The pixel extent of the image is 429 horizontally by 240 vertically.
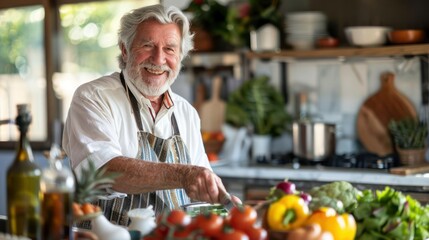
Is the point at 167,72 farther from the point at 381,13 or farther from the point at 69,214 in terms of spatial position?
the point at 381,13

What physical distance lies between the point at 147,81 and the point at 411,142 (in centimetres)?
213

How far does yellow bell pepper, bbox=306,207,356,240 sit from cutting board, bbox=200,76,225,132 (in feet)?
11.0

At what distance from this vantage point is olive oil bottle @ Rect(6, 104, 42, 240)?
206 cm

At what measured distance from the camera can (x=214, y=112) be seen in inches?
219

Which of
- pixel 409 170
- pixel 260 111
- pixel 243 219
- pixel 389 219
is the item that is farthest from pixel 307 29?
pixel 243 219

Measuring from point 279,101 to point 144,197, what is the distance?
95.1 inches

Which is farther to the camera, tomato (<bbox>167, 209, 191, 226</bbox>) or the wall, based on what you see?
the wall

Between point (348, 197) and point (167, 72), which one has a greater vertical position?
point (167, 72)

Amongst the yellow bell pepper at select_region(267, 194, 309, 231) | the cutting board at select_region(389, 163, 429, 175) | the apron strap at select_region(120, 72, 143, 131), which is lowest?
the cutting board at select_region(389, 163, 429, 175)

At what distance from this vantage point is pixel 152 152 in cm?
315

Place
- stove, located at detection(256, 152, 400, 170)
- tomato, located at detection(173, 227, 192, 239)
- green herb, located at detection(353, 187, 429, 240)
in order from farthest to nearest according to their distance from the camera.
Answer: stove, located at detection(256, 152, 400, 170) → green herb, located at detection(353, 187, 429, 240) → tomato, located at detection(173, 227, 192, 239)

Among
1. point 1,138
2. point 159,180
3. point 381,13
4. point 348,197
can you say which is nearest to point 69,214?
point 159,180

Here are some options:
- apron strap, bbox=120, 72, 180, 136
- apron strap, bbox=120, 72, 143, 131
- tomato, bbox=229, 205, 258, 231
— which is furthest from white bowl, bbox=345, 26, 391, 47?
tomato, bbox=229, 205, 258, 231

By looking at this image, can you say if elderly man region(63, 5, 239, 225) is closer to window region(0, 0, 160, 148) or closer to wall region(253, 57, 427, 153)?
wall region(253, 57, 427, 153)
